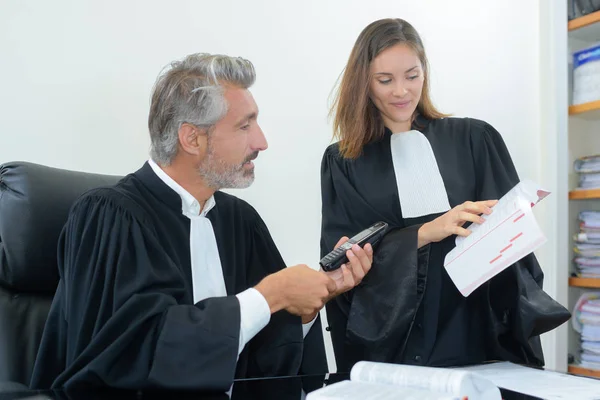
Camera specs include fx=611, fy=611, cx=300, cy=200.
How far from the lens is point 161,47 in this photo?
6.73 ft

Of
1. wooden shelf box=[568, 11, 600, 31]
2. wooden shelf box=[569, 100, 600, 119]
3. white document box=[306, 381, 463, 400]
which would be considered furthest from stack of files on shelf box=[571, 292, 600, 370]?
white document box=[306, 381, 463, 400]

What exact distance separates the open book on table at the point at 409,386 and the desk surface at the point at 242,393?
155 mm

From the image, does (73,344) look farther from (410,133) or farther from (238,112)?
(410,133)

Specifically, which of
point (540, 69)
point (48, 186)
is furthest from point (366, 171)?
point (540, 69)

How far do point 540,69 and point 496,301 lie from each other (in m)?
1.81

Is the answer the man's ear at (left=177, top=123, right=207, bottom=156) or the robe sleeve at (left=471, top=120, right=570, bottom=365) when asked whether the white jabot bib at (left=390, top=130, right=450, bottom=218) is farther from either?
the man's ear at (left=177, top=123, right=207, bottom=156)

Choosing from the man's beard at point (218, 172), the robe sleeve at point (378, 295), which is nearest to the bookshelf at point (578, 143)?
the robe sleeve at point (378, 295)

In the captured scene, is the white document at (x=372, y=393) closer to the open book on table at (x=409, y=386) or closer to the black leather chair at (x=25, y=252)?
the open book on table at (x=409, y=386)

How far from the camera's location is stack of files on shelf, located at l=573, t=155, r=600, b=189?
2.69 meters

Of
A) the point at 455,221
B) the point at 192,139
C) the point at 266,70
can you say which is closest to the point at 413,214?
the point at 455,221

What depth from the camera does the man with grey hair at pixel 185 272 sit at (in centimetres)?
109

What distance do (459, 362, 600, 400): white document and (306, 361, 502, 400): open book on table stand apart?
0.19 metres

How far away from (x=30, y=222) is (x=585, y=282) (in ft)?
7.53

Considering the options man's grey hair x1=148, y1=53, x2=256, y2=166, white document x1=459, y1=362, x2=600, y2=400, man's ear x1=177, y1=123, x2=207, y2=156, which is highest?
man's grey hair x1=148, y1=53, x2=256, y2=166
